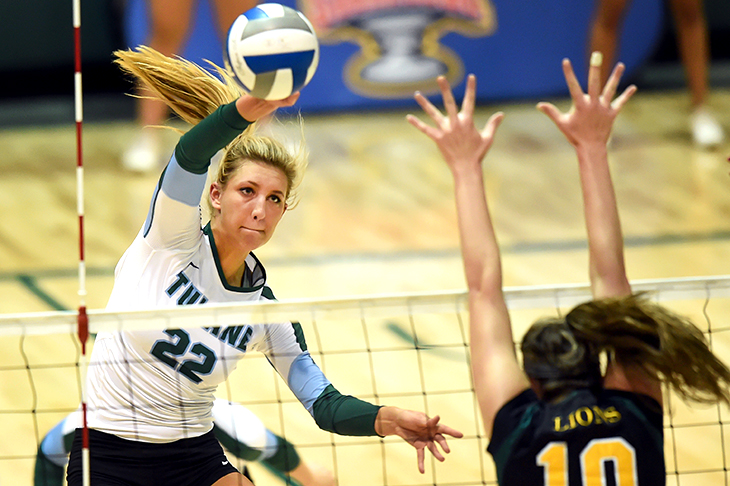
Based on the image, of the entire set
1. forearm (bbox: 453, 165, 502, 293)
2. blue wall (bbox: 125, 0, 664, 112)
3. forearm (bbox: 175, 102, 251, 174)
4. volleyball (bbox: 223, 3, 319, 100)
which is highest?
blue wall (bbox: 125, 0, 664, 112)

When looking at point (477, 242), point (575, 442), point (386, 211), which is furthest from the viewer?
point (386, 211)

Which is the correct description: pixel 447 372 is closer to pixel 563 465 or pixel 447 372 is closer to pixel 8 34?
pixel 563 465

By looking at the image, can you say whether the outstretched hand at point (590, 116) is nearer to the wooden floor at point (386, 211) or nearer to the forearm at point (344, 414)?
the forearm at point (344, 414)

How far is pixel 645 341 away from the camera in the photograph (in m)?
2.14

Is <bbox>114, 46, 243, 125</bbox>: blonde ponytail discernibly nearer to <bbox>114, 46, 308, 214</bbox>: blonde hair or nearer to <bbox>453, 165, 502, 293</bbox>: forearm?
<bbox>114, 46, 308, 214</bbox>: blonde hair

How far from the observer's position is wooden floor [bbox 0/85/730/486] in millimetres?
5824

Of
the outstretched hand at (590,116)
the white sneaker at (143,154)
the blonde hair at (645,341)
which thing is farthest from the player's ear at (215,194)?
the white sneaker at (143,154)

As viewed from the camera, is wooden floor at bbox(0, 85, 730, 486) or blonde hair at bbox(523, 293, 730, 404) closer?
blonde hair at bbox(523, 293, 730, 404)

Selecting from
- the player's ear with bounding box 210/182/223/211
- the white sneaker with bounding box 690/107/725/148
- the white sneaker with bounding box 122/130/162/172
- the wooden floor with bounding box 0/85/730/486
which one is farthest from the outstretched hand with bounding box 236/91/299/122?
the white sneaker with bounding box 690/107/725/148

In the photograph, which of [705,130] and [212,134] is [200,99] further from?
[705,130]

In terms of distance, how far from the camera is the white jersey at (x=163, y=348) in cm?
274

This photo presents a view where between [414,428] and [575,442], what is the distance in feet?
2.46

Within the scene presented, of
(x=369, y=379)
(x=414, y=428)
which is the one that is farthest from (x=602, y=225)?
(x=369, y=379)

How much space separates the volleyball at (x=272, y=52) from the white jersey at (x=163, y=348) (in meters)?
0.48
